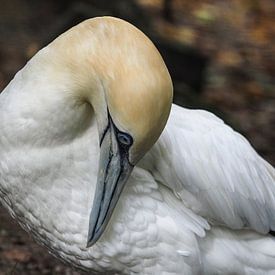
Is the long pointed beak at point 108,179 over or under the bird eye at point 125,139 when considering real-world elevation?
under

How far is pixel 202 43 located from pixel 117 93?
22.8ft

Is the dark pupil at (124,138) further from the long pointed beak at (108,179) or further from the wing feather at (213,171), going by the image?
the wing feather at (213,171)

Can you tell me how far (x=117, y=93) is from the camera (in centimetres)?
365

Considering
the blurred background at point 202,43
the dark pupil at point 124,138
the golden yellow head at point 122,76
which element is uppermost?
the golden yellow head at point 122,76

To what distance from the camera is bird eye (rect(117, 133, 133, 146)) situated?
3.71 metres

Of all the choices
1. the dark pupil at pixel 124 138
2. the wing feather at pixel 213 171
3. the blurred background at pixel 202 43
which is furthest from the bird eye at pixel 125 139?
the blurred background at pixel 202 43

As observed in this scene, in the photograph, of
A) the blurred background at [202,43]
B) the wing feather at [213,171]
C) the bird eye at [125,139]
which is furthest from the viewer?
the blurred background at [202,43]

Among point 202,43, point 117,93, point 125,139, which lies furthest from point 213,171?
point 202,43

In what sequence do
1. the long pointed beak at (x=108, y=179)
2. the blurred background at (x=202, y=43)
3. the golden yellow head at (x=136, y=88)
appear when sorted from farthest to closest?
the blurred background at (x=202, y=43) → the long pointed beak at (x=108, y=179) → the golden yellow head at (x=136, y=88)

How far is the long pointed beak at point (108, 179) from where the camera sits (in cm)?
386

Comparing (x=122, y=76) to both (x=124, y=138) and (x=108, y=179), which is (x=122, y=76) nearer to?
(x=124, y=138)

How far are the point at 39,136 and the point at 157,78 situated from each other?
72 cm

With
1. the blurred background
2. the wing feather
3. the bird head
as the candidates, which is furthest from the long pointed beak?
the blurred background

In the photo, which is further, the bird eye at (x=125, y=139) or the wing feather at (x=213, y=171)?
the wing feather at (x=213, y=171)
